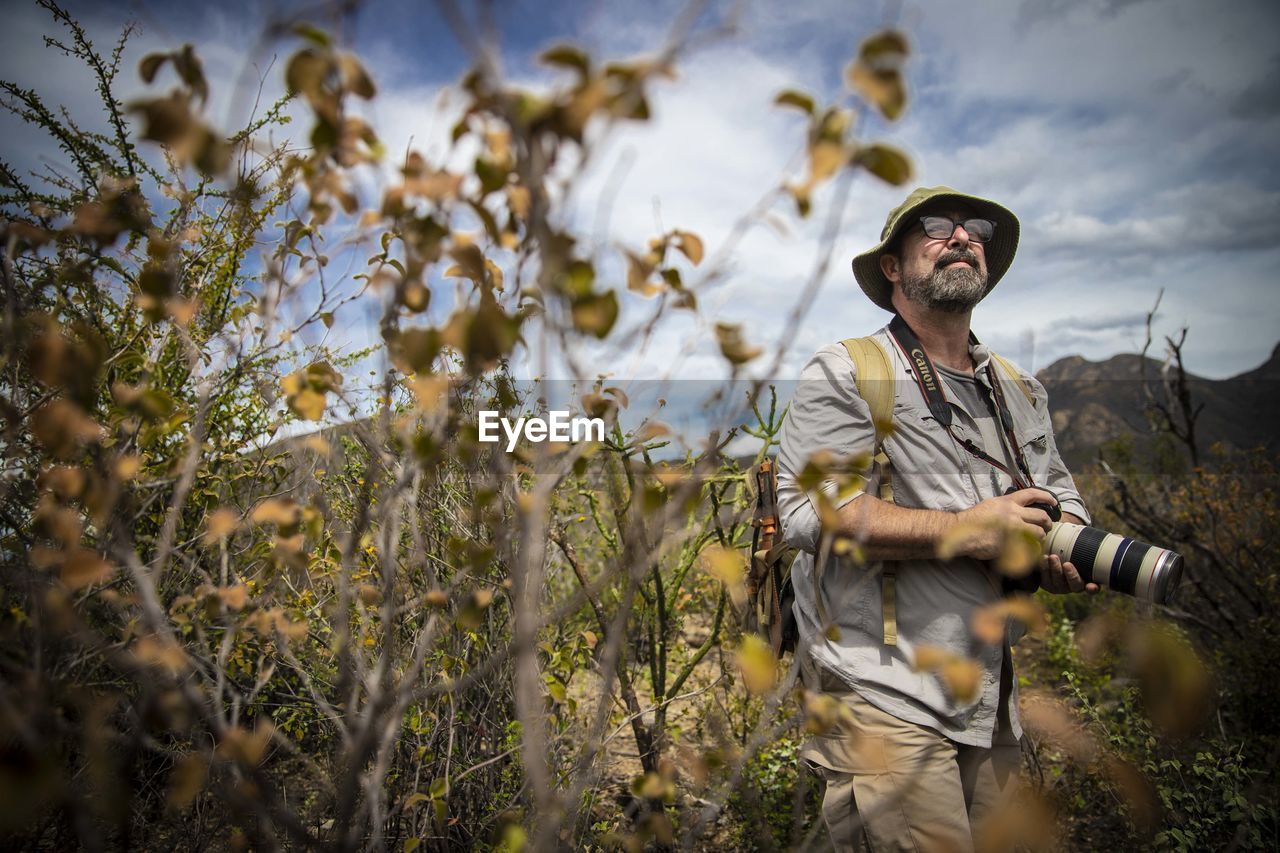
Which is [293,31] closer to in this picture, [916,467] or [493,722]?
[916,467]

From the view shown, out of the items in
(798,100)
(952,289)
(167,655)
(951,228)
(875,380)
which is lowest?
(167,655)

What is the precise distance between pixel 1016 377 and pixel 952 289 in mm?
516

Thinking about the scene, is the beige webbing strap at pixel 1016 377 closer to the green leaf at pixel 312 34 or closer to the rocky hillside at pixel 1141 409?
the green leaf at pixel 312 34

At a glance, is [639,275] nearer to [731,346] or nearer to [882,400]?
[731,346]

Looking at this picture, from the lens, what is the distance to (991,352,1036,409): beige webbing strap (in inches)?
97.3

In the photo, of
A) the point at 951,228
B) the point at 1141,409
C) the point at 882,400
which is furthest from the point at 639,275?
the point at 1141,409

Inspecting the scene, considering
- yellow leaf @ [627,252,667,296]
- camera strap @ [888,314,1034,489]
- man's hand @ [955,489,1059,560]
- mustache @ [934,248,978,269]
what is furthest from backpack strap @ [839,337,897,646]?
yellow leaf @ [627,252,667,296]

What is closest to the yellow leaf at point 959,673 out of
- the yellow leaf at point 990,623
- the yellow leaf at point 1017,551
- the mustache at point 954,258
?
the yellow leaf at point 990,623

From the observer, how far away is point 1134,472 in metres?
6.79

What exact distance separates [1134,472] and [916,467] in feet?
21.1

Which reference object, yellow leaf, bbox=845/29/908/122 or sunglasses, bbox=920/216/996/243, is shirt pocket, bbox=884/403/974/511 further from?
yellow leaf, bbox=845/29/908/122

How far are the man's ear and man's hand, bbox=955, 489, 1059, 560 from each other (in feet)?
3.22

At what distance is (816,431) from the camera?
1.95m
